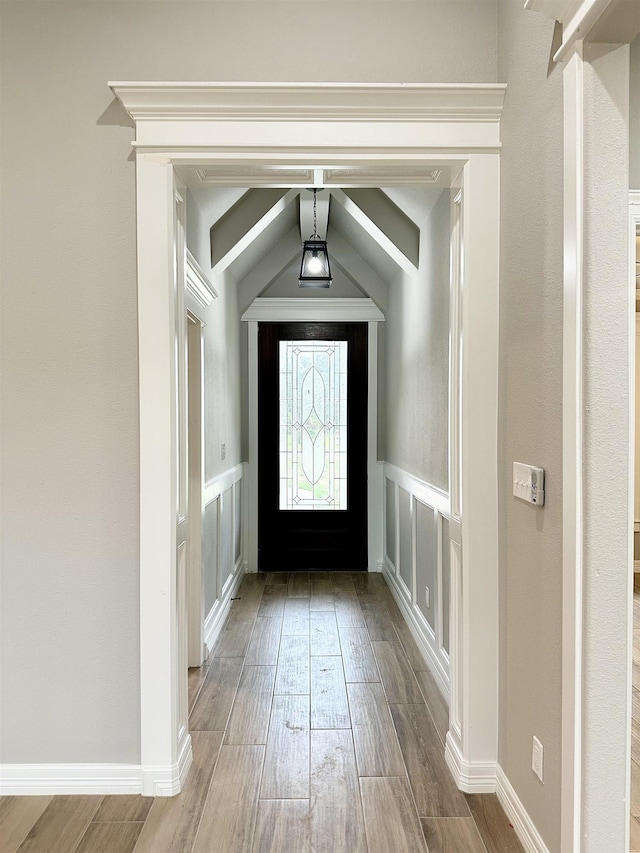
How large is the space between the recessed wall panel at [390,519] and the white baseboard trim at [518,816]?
9.79ft

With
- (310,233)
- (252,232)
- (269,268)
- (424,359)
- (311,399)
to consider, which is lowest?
(311,399)

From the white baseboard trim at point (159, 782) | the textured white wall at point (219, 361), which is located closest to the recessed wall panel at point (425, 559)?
the textured white wall at point (219, 361)

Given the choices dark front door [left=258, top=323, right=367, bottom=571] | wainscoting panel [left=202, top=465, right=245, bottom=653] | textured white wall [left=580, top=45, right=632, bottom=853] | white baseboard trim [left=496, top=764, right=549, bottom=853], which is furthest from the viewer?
dark front door [left=258, top=323, right=367, bottom=571]

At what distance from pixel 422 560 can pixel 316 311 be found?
2720 millimetres

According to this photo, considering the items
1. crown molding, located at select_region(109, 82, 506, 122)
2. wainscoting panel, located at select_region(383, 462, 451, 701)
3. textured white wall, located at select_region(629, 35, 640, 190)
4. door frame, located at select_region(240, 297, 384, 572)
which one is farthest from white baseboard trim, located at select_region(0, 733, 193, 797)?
door frame, located at select_region(240, 297, 384, 572)

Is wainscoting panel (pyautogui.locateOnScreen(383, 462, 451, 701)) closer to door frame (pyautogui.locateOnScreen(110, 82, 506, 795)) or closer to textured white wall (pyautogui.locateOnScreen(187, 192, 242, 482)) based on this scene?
door frame (pyautogui.locateOnScreen(110, 82, 506, 795))

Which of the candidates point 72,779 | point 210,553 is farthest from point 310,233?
point 72,779

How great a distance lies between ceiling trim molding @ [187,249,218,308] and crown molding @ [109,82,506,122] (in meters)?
0.87

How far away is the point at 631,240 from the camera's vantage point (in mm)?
1631

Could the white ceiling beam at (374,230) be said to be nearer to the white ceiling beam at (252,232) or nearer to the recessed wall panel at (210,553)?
the white ceiling beam at (252,232)

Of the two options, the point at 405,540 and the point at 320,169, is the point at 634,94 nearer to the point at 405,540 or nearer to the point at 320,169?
the point at 320,169

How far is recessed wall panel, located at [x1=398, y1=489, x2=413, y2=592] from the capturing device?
455 centimetres

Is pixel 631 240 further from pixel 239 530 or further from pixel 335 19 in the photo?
pixel 239 530

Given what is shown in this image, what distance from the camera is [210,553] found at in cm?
402
